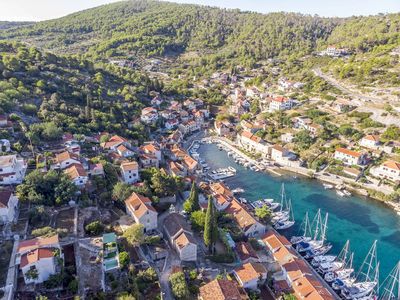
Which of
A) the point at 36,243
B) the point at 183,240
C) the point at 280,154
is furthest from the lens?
the point at 280,154

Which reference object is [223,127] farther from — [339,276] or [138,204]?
[339,276]

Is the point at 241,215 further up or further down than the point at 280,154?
further down

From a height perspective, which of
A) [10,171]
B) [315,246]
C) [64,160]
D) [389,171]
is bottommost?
[315,246]

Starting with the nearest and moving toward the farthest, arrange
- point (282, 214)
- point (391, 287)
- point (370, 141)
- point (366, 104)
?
point (391, 287) < point (282, 214) < point (370, 141) < point (366, 104)

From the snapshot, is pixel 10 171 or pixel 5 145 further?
pixel 5 145

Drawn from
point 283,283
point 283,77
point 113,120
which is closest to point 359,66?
point 283,77

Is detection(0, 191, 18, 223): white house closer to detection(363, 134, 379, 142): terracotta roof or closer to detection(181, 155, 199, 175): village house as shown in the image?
detection(181, 155, 199, 175): village house

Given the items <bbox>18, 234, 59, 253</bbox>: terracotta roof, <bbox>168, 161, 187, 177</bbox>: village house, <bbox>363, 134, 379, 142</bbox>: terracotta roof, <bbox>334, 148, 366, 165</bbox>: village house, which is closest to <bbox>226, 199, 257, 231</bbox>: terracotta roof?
<bbox>168, 161, 187, 177</bbox>: village house

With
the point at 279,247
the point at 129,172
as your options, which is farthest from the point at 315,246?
the point at 129,172
